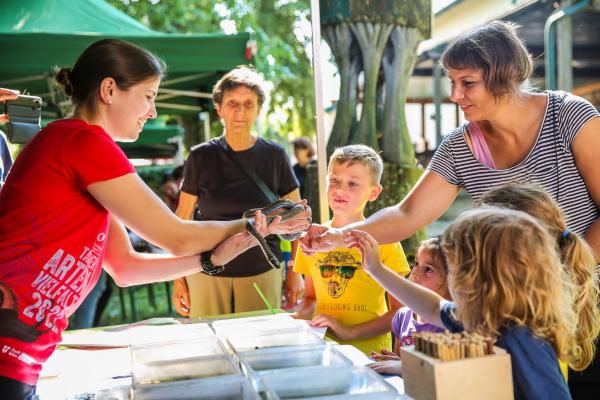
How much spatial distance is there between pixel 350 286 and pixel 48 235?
127 cm

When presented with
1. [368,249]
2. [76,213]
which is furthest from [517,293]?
[76,213]

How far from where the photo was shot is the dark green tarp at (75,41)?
4645 mm

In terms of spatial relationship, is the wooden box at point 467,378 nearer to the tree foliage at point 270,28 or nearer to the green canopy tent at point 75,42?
the green canopy tent at point 75,42

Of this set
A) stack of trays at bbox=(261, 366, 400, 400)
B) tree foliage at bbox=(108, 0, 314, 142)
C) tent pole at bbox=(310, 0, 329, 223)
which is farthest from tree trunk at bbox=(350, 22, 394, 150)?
tree foliage at bbox=(108, 0, 314, 142)

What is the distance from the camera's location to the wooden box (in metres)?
1.11

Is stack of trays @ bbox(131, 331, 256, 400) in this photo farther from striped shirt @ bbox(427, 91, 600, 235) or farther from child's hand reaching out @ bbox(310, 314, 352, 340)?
striped shirt @ bbox(427, 91, 600, 235)

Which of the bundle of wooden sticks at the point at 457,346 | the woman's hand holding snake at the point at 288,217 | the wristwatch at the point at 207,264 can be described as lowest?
the bundle of wooden sticks at the point at 457,346

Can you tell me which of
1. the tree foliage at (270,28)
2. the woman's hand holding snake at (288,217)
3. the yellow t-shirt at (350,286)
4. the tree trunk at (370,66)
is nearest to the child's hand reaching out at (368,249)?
the woman's hand holding snake at (288,217)

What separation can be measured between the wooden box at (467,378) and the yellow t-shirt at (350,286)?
3.97ft

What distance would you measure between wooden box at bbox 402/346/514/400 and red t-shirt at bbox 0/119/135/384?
0.78 metres

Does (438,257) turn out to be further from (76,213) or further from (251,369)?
(76,213)

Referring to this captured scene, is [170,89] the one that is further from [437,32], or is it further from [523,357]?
[523,357]

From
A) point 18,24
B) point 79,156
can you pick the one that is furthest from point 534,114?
point 18,24

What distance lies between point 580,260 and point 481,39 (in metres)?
0.68
